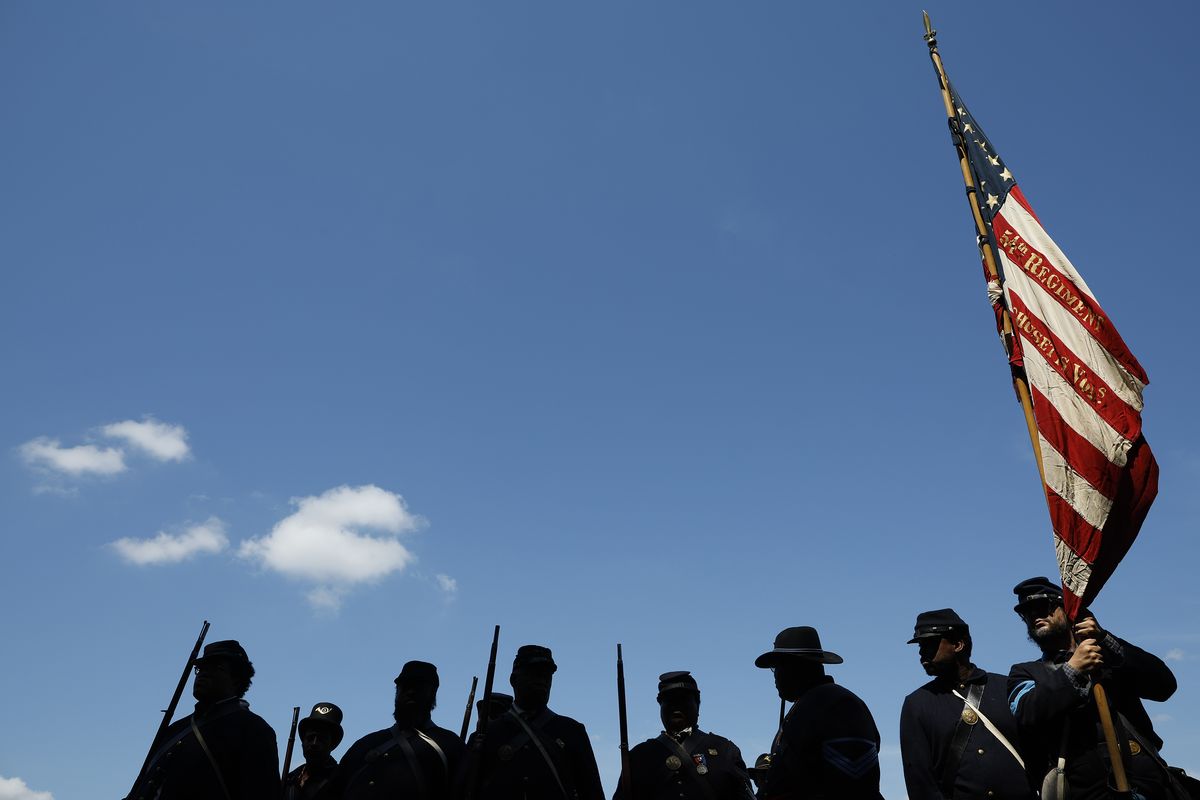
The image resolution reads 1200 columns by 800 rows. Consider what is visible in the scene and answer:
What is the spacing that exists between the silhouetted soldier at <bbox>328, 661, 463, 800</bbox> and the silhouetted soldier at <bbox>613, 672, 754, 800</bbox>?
7.49 ft

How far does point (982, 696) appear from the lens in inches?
289

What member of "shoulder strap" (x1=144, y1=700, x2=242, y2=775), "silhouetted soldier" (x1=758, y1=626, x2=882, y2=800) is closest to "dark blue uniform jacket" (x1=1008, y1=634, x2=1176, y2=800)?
"silhouetted soldier" (x1=758, y1=626, x2=882, y2=800)

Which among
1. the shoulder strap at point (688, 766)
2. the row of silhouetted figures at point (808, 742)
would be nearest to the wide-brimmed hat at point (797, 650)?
the row of silhouetted figures at point (808, 742)

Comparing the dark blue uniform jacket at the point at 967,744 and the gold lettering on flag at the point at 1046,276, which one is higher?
the gold lettering on flag at the point at 1046,276

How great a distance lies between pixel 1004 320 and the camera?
856 cm

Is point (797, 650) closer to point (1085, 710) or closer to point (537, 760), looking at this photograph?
point (1085, 710)

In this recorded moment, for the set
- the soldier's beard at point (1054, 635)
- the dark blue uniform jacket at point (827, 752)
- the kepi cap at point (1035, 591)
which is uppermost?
the kepi cap at point (1035, 591)

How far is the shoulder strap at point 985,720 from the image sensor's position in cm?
693

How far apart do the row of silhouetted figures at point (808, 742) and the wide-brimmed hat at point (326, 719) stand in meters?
1.97

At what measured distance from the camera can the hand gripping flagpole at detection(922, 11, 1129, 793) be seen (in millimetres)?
5977

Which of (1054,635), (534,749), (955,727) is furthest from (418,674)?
(1054,635)

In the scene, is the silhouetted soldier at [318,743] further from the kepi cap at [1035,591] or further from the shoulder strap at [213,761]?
the kepi cap at [1035,591]

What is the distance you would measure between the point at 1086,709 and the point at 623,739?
20.2ft

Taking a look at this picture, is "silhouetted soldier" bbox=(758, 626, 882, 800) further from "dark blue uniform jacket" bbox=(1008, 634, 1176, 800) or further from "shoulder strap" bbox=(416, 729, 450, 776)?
"shoulder strap" bbox=(416, 729, 450, 776)
